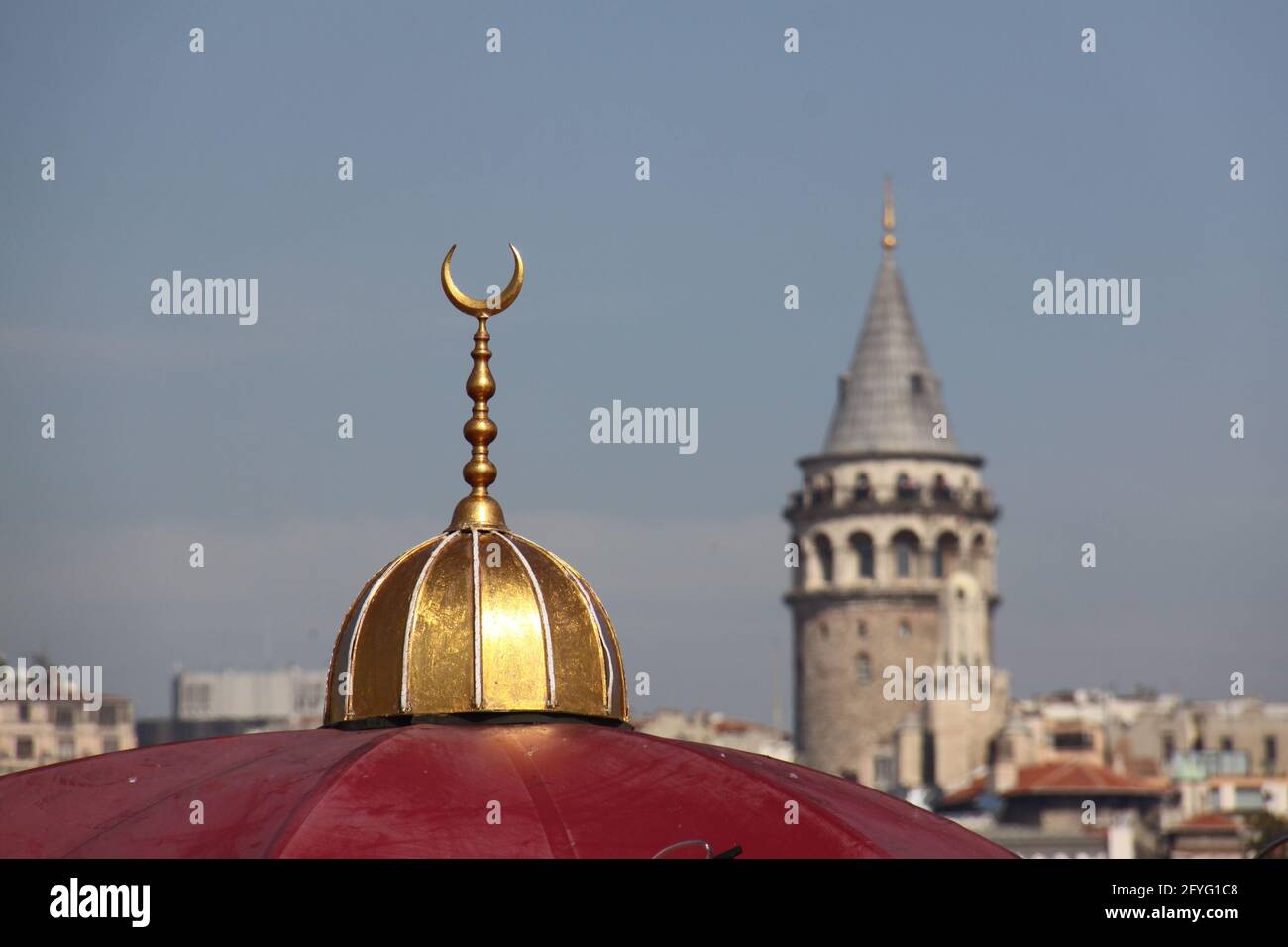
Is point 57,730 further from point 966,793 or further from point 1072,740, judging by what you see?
point 1072,740

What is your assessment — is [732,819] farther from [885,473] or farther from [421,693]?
[885,473]

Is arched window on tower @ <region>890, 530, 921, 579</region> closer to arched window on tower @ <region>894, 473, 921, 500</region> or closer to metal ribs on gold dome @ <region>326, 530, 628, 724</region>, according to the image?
arched window on tower @ <region>894, 473, 921, 500</region>

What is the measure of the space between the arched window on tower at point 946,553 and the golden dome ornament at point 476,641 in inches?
3895

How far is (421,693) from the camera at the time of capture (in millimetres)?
14078

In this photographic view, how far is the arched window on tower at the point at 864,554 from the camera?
113 metres

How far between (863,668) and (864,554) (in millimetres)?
4434

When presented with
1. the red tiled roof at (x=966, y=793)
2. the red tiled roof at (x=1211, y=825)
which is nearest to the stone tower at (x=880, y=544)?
the red tiled roof at (x=966, y=793)

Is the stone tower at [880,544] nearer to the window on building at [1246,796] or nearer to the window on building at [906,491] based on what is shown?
the window on building at [906,491]

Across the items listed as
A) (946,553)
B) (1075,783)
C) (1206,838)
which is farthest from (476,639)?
(946,553)

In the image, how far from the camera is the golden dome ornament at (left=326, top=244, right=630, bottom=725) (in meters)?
14.1

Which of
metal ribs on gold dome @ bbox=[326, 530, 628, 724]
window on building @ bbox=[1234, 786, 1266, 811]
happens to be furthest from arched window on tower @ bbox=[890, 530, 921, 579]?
metal ribs on gold dome @ bbox=[326, 530, 628, 724]

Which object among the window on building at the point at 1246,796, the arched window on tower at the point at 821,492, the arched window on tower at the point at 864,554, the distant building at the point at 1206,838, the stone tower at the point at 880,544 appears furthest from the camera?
the arched window on tower at the point at 864,554

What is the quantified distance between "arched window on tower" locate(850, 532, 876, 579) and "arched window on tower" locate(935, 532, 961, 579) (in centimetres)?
232
